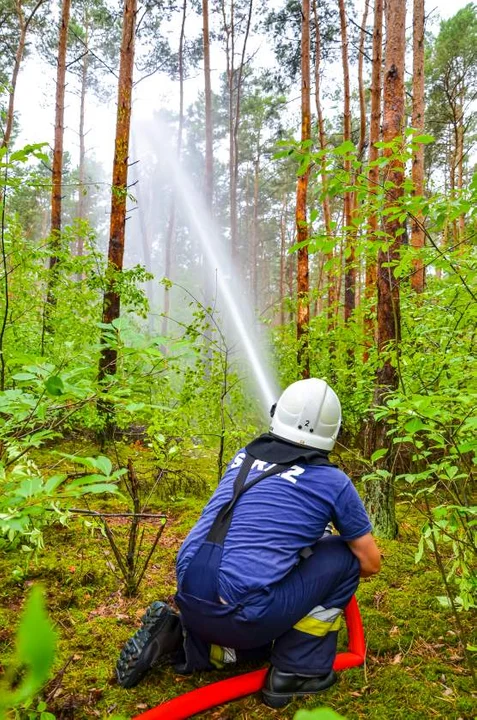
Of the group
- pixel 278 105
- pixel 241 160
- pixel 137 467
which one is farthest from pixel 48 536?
pixel 241 160

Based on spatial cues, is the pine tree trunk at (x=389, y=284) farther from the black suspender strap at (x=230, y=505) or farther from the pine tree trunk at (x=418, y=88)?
the pine tree trunk at (x=418, y=88)

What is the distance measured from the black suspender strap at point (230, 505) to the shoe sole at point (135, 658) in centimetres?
56

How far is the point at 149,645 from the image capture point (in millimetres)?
2301

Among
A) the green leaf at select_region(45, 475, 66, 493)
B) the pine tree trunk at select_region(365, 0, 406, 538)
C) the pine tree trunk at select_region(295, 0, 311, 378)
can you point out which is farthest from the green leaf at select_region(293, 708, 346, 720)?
the pine tree trunk at select_region(295, 0, 311, 378)

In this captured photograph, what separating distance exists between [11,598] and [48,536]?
881 millimetres

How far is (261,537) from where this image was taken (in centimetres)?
220

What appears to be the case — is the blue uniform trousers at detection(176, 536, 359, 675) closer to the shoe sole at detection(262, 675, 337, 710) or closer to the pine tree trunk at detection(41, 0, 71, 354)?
the shoe sole at detection(262, 675, 337, 710)

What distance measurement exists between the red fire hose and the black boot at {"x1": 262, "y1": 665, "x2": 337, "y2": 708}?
0.27 feet

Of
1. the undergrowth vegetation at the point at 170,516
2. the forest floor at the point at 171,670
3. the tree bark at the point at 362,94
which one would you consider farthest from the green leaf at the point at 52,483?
the tree bark at the point at 362,94

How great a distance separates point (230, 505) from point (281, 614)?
0.56m

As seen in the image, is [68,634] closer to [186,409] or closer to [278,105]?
[186,409]

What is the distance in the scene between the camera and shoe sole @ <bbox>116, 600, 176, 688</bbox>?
89.8 inches

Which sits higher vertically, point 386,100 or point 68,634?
point 386,100

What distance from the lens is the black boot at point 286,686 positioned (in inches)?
88.4
